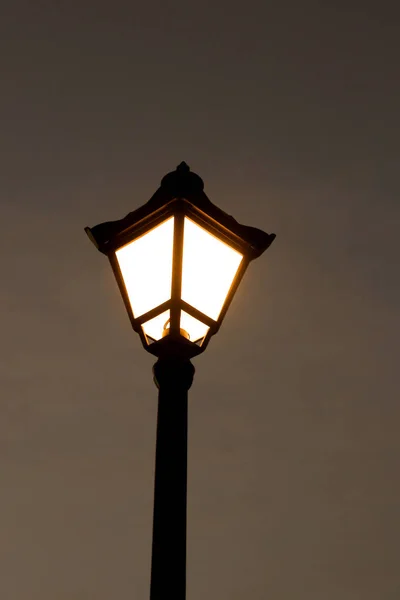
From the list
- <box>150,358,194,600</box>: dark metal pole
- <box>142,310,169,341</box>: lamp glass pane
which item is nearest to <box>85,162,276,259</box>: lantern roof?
<box>142,310,169,341</box>: lamp glass pane

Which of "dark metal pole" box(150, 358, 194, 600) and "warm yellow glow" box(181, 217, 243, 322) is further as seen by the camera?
"warm yellow glow" box(181, 217, 243, 322)

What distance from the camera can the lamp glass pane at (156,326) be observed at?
3972mm

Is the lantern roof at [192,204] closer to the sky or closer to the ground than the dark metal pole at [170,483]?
closer to the sky

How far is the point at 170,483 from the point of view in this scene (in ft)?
11.7

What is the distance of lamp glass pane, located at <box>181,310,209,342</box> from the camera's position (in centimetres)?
395

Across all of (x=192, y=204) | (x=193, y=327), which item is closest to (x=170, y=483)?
(x=193, y=327)

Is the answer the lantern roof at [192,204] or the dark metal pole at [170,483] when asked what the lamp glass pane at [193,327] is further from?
the lantern roof at [192,204]

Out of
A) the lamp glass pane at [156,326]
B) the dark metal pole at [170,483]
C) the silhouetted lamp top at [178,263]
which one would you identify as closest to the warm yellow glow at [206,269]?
the silhouetted lamp top at [178,263]

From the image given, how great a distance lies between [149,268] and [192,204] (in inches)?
14.8

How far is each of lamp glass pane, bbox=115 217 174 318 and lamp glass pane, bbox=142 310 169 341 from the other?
0.23 feet

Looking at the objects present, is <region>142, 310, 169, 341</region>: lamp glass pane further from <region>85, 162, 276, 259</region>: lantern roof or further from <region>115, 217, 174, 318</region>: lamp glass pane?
<region>85, 162, 276, 259</region>: lantern roof

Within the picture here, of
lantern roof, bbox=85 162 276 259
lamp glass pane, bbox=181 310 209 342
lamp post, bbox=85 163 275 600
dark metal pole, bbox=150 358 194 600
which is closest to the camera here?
dark metal pole, bbox=150 358 194 600

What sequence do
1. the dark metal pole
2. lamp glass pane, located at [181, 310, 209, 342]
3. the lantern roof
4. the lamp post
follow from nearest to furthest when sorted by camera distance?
the dark metal pole → the lamp post → lamp glass pane, located at [181, 310, 209, 342] → the lantern roof

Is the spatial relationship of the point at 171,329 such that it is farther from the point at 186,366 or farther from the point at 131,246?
the point at 131,246
